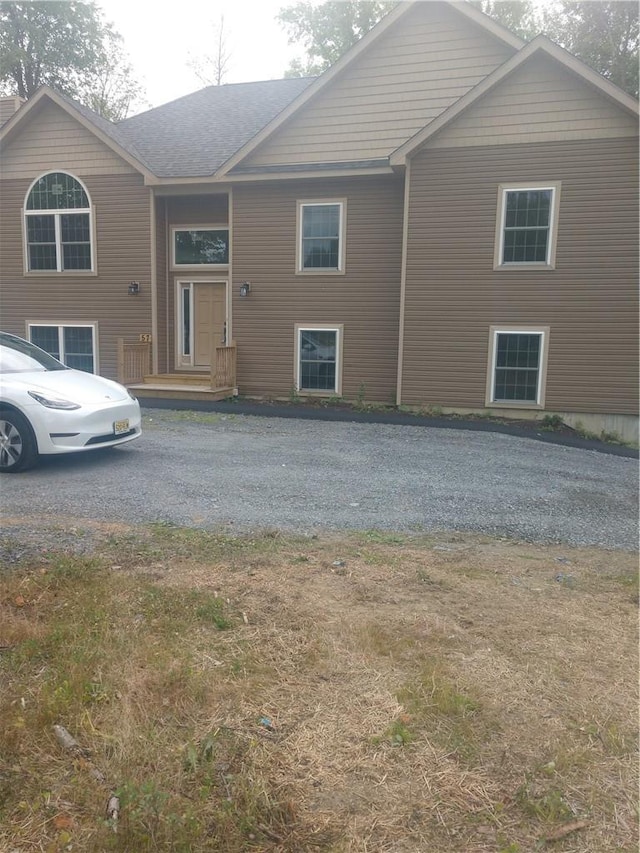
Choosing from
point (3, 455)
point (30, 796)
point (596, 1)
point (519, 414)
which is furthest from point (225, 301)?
point (596, 1)

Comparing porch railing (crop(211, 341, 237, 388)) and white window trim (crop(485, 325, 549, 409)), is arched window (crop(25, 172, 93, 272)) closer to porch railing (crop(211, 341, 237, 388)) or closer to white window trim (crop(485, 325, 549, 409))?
porch railing (crop(211, 341, 237, 388))

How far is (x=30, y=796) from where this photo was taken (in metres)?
2.16

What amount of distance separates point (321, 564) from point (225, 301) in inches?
463

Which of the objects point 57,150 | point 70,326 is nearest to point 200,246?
point 70,326

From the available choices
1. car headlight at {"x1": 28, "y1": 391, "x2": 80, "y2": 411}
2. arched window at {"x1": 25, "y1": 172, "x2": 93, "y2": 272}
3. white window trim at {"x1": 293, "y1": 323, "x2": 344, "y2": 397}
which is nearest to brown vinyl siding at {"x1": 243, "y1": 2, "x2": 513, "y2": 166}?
white window trim at {"x1": 293, "y1": 323, "x2": 344, "y2": 397}

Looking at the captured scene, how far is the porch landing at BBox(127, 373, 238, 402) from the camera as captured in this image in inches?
529

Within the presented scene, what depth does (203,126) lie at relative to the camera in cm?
1669

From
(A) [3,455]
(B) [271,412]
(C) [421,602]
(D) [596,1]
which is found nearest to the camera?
(C) [421,602]

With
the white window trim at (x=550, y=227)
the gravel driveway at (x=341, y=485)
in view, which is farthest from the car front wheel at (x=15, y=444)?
the white window trim at (x=550, y=227)

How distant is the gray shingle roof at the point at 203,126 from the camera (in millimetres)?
14984

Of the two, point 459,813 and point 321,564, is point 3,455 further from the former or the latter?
point 459,813

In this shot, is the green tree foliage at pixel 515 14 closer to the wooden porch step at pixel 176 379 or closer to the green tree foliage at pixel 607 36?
the green tree foliage at pixel 607 36

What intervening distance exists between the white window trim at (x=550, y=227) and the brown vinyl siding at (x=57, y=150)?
8.42 m

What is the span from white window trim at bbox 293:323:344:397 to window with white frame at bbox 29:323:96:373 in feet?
16.9
